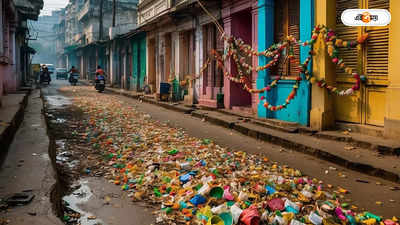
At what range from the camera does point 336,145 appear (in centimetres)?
744

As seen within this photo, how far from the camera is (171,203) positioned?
4363 mm

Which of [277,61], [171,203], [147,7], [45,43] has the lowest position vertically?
[171,203]

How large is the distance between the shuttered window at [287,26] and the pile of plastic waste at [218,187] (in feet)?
12.3

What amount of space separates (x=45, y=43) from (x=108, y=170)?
352ft

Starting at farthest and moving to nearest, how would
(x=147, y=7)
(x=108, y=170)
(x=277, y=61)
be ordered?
(x=147, y=7) → (x=277, y=61) → (x=108, y=170)

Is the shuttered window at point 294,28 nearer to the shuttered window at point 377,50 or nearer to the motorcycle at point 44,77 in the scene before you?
the shuttered window at point 377,50

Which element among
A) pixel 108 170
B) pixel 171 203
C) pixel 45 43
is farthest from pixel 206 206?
pixel 45 43

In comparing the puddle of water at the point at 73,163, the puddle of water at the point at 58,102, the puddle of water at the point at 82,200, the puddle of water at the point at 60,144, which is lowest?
the puddle of water at the point at 82,200

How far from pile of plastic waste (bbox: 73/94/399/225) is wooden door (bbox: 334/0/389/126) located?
2.72 meters

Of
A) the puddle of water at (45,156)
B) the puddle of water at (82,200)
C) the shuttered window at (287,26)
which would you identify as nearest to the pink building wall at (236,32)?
the shuttered window at (287,26)

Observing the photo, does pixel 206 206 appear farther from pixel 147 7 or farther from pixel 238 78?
pixel 147 7

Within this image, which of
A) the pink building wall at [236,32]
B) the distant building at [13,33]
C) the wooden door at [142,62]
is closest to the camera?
the pink building wall at [236,32]

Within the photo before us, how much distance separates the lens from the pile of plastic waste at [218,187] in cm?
386

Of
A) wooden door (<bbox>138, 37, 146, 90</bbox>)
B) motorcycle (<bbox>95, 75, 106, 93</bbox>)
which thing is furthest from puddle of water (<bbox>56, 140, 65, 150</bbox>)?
motorcycle (<bbox>95, 75, 106, 93</bbox>)
